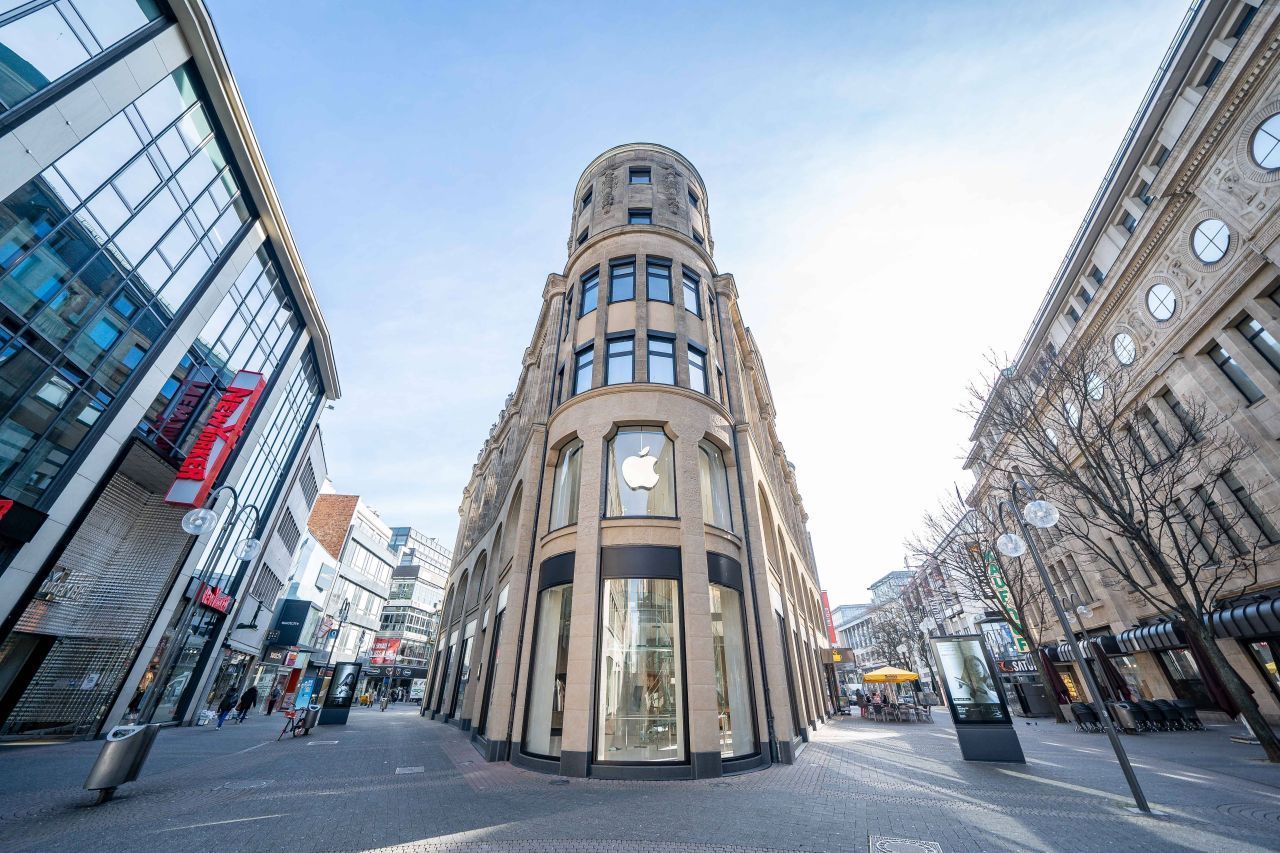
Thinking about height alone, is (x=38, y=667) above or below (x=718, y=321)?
below

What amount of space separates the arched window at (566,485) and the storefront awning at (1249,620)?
24.4 meters

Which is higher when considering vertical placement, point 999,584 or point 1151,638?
point 999,584

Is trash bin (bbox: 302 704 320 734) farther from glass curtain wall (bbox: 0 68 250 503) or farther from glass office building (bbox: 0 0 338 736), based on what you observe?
glass curtain wall (bbox: 0 68 250 503)

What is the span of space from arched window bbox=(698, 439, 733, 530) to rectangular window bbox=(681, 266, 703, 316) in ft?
19.8

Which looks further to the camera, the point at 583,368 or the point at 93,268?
the point at 583,368

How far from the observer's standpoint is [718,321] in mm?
20766

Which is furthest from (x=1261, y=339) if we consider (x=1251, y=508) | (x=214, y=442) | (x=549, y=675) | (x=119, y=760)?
(x=214, y=442)

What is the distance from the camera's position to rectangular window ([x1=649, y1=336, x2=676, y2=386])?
16562 mm

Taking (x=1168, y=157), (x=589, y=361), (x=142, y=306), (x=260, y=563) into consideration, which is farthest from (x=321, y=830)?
(x=1168, y=157)

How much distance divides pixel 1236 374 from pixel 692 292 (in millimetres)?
22259

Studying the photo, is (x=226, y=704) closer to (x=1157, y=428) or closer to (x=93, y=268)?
(x=93, y=268)

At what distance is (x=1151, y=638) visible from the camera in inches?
928

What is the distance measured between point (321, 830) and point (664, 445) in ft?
37.4

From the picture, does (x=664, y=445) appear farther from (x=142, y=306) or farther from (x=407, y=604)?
(x=407, y=604)
